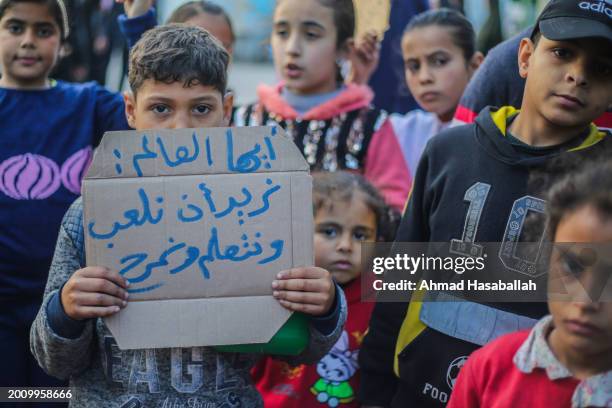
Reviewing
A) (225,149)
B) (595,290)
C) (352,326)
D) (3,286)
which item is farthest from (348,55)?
(595,290)

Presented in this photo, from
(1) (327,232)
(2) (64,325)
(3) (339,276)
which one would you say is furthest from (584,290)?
(1) (327,232)

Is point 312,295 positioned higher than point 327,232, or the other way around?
point 312,295

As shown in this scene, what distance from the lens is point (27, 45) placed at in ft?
11.5

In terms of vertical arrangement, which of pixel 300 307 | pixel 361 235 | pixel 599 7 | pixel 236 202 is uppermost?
pixel 599 7

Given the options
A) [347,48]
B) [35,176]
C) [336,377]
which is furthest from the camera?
[347,48]

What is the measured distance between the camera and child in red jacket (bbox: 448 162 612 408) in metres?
1.88

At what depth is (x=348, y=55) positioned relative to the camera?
454 centimetres

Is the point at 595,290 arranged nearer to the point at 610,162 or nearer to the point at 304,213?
the point at 610,162

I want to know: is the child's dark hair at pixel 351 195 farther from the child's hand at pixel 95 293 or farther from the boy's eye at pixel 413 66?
the child's hand at pixel 95 293

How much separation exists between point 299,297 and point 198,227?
285mm

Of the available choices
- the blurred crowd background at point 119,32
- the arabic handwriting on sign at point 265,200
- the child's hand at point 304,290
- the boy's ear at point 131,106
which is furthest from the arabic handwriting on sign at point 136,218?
the blurred crowd background at point 119,32

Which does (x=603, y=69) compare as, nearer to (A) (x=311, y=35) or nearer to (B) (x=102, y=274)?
(B) (x=102, y=274)

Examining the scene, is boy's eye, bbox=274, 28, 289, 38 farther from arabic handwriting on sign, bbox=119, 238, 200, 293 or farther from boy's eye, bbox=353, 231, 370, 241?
arabic handwriting on sign, bbox=119, 238, 200, 293

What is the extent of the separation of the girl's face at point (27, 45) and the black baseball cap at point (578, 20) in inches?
73.9
